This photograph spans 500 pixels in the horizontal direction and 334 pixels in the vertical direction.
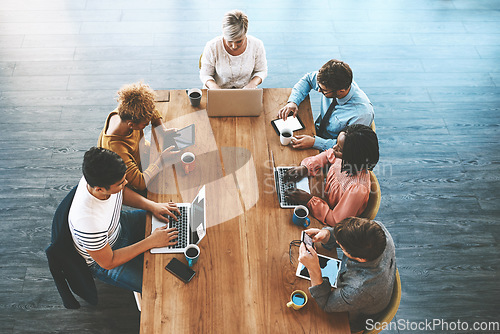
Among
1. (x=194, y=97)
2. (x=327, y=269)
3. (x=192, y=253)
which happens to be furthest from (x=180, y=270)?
(x=194, y=97)

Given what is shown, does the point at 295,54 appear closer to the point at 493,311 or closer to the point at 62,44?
the point at 62,44

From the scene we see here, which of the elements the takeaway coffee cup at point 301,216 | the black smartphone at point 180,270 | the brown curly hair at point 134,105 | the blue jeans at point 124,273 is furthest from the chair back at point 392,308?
the brown curly hair at point 134,105

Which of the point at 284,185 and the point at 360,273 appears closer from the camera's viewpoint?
the point at 360,273

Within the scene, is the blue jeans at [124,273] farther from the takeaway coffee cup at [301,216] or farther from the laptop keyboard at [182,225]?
the takeaway coffee cup at [301,216]

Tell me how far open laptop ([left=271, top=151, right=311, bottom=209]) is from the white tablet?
0.34m

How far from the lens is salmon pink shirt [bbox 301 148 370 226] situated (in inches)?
86.3

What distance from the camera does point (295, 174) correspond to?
2389 mm

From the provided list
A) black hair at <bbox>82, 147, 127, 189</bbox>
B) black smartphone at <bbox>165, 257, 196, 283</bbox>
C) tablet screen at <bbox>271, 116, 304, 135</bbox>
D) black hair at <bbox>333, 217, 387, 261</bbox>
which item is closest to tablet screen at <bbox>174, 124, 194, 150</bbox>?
tablet screen at <bbox>271, 116, 304, 135</bbox>

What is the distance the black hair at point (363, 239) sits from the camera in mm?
1762

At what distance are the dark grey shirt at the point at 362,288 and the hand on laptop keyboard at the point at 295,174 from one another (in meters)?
0.64

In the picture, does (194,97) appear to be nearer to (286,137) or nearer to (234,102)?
(234,102)

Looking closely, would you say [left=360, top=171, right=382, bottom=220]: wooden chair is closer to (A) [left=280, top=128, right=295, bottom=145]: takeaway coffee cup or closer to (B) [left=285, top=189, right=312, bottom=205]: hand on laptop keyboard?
(B) [left=285, top=189, right=312, bottom=205]: hand on laptop keyboard

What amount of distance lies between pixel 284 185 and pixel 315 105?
172 cm

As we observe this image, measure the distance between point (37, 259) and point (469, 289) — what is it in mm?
3089
